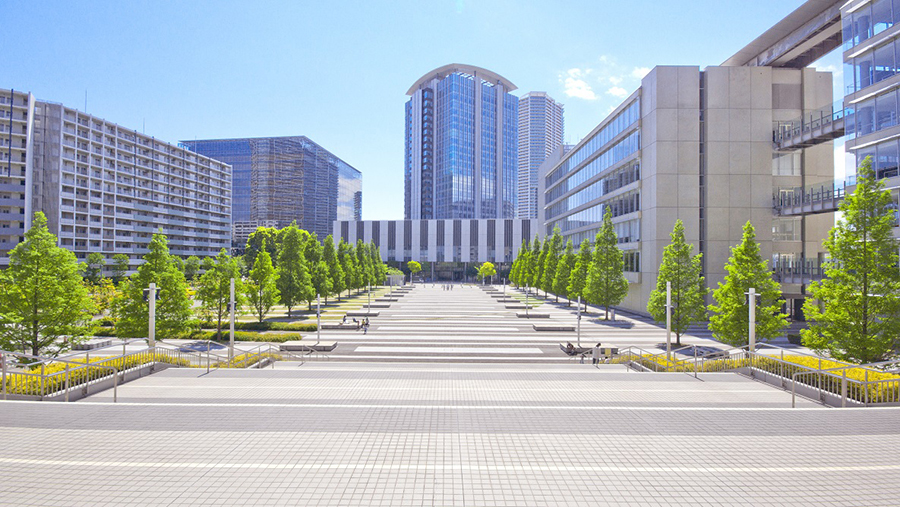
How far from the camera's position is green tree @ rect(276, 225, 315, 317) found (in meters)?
38.1

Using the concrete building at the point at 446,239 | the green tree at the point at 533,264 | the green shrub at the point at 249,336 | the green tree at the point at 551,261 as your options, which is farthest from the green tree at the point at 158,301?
the concrete building at the point at 446,239

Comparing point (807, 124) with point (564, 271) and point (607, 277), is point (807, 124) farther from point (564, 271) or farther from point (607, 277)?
point (564, 271)

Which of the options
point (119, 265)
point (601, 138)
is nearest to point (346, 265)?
point (601, 138)

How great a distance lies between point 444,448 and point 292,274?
3362 cm

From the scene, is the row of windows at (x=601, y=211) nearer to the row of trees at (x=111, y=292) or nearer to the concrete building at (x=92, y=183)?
the row of trees at (x=111, y=292)

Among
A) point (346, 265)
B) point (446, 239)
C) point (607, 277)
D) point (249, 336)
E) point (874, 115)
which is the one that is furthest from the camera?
point (446, 239)

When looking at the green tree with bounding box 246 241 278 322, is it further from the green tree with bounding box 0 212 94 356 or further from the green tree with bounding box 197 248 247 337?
the green tree with bounding box 0 212 94 356

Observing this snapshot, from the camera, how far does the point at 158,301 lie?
77.9 feet

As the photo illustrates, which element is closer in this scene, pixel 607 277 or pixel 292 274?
pixel 607 277

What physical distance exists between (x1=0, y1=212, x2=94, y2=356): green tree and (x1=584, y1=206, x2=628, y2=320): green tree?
33701 mm

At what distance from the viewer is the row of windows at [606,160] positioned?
138 ft

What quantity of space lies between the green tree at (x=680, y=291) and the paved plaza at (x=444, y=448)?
14.1 metres

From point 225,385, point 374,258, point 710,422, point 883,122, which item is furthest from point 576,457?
point 374,258

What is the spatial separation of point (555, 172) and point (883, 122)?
167 ft
